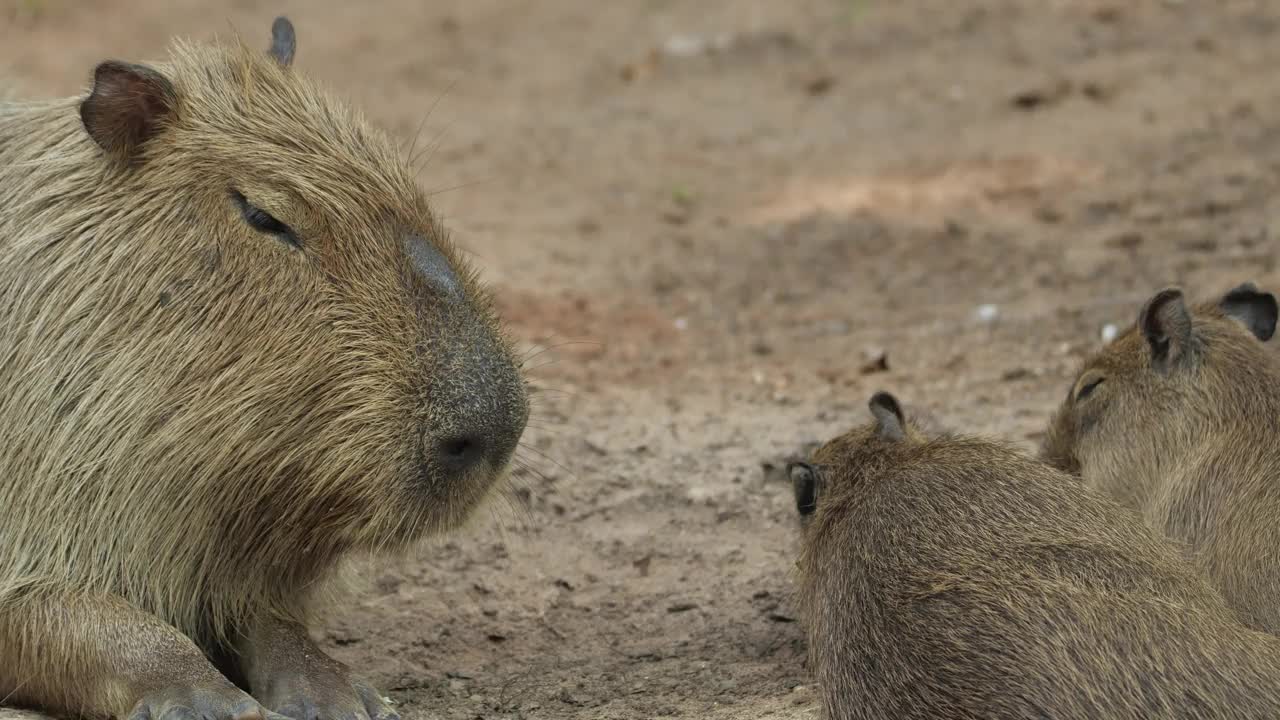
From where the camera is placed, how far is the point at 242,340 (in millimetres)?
3645

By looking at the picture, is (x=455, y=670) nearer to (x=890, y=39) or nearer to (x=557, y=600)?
(x=557, y=600)

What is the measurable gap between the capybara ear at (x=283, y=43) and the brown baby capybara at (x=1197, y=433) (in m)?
2.30

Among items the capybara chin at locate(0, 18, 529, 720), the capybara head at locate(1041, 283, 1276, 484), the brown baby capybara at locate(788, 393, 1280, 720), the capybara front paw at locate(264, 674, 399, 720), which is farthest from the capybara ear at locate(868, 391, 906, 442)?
the capybara front paw at locate(264, 674, 399, 720)

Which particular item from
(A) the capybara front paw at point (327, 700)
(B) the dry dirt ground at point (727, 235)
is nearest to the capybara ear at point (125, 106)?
(B) the dry dirt ground at point (727, 235)

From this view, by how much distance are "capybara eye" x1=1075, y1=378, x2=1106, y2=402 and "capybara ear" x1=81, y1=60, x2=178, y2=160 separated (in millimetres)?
2594

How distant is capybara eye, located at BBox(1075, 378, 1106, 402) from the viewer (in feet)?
15.8

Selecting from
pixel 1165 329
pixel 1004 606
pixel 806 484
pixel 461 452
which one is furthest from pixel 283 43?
pixel 1165 329

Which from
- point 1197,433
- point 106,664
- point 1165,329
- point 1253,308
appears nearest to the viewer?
point 106,664

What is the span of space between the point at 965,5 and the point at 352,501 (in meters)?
8.30

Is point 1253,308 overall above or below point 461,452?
above

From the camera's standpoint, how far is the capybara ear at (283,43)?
4254 millimetres

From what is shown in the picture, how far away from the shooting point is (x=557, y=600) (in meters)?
4.82

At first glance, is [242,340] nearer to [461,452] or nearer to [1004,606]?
[461,452]

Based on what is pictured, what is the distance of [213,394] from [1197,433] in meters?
2.50
